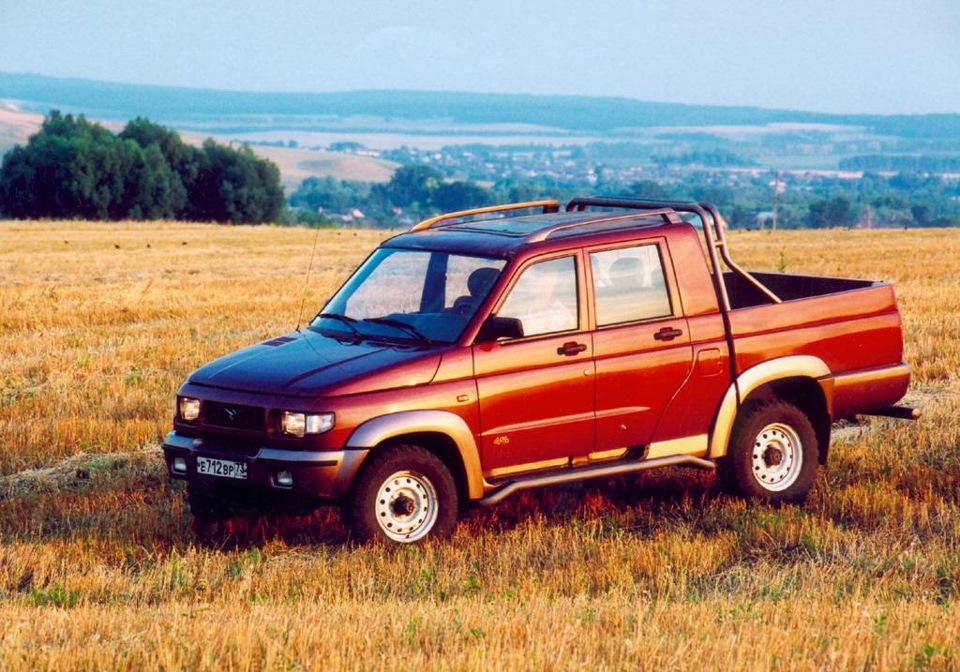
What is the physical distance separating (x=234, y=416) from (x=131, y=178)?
78.3 m

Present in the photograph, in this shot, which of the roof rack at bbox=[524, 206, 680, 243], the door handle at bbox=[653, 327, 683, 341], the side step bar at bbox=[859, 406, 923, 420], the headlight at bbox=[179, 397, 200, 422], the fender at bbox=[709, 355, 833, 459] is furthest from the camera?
the side step bar at bbox=[859, 406, 923, 420]

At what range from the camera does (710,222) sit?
9.24 metres

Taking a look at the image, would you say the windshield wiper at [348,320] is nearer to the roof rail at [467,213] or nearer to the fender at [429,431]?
the fender at [429,431]

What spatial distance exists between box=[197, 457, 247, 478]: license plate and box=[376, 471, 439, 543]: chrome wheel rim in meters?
0.76

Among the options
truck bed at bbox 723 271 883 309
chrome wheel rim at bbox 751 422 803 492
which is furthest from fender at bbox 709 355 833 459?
truck bed at bbox 723 271 883 309

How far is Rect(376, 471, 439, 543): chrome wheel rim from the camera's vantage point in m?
7.66

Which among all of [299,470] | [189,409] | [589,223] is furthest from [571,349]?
[189,409]

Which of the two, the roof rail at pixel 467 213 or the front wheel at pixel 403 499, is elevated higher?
the roof rail at pixel 467 213

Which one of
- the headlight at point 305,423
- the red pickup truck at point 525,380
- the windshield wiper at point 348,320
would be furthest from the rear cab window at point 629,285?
the headlight at point 305,423

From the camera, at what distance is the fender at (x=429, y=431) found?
7488 millimetres

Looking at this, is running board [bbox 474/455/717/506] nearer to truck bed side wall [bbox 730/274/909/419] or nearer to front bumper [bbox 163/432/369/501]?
truck bed side wall [bbox 730/274/909/419]

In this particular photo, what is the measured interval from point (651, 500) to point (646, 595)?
2.46m

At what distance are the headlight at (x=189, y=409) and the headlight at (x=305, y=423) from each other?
2.29 feet

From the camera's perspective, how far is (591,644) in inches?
213
